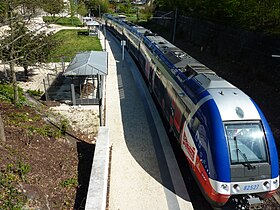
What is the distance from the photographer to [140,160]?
1003 centimetres

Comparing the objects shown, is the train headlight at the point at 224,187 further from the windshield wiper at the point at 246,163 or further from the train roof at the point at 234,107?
the train roof at the point at 234,107

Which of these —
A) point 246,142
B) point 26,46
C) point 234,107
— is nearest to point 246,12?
point 26,46

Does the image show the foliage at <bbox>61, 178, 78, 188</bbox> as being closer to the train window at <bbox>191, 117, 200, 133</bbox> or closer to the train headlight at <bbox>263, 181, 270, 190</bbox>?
the train window at <bbox>191, 117, 200, 133</bbox>

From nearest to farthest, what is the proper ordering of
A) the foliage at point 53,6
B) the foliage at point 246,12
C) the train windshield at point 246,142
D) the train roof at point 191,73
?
the train windshield at point 246,142, the train roof at point 191,73, the foliage at point 53,6, the foliage at point 246,12

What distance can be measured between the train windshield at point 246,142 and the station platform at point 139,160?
7.41 feet

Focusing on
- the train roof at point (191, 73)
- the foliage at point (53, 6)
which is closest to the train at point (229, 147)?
the train roof at point (191, 73)

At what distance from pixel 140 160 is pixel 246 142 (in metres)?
4.25

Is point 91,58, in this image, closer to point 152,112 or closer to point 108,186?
point 152,112

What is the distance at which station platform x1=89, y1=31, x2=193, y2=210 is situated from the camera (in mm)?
8039

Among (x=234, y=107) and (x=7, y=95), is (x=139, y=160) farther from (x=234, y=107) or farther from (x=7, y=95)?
(x=7, y=95)

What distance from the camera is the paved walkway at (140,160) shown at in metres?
8.05

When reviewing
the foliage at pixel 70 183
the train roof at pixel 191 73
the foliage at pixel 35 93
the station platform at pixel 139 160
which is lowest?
the station platform at pixel 139 160

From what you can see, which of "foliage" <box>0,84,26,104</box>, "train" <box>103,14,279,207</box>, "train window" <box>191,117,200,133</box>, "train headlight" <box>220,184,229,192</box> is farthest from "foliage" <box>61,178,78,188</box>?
"foliage" <box>0,84,26,104</box>

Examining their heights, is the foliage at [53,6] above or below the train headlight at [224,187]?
above
